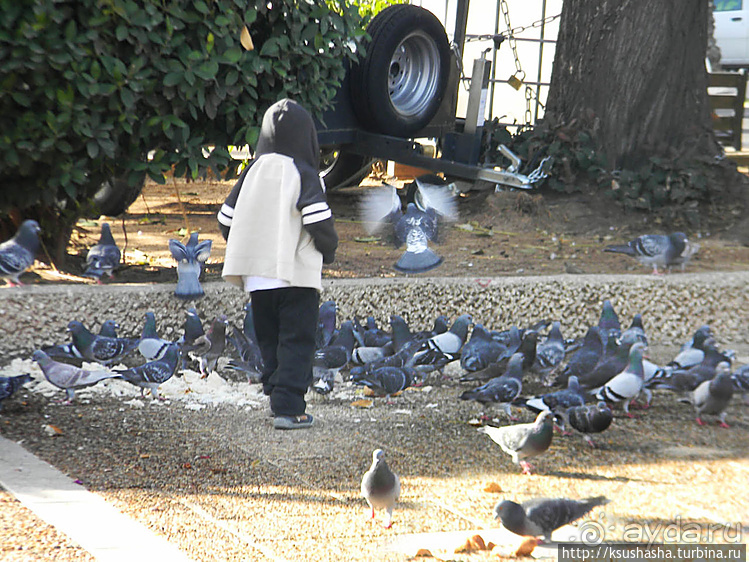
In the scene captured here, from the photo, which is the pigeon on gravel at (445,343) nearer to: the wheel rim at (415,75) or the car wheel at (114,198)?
the wheel rim at (415,75)

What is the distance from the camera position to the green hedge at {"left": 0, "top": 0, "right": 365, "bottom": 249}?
18.7ft

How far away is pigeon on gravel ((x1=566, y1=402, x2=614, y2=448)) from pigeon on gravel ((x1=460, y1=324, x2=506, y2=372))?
1001 mm

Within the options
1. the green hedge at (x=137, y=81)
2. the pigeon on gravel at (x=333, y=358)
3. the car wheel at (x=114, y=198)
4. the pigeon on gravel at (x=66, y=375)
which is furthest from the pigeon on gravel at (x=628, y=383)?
the car wheel at (x=114, y=198)

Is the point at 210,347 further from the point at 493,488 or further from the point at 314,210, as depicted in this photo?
the point at 493,488

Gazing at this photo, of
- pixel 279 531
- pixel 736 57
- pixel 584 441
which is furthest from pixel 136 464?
pixel 736 57

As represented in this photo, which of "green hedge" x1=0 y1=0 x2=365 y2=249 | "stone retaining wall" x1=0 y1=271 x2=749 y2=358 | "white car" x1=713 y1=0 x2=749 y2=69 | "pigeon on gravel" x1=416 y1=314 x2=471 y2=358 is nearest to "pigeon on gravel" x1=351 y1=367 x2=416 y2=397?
"pigeon on gravel" x1=416 y1=314 x2=471 y2=358

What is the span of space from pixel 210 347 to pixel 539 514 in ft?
9.78

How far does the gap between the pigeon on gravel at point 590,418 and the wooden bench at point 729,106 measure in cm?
767

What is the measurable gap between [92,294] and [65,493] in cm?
264

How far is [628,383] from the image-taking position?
4797 mm

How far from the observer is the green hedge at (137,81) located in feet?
18.7

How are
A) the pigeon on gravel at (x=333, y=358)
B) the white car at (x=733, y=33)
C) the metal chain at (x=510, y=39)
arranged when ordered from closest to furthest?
the pigeon on gravel at (x=333, y=358), the metal chain at (x=510, y=39), the white car at (x=733, y=33)

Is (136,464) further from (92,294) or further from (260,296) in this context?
(92,294)

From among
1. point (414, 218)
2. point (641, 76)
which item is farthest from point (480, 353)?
point (641, 76)
